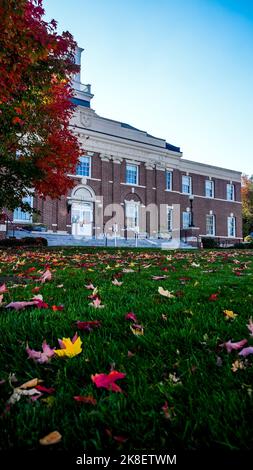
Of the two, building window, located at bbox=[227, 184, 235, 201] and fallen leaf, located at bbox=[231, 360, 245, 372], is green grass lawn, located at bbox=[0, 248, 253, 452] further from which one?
building window, located at bbox=[227, 184, 235, 201]

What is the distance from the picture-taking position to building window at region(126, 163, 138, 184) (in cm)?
3059

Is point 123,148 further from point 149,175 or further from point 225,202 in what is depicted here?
point 225,202

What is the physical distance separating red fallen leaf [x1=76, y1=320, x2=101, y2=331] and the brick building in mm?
22531

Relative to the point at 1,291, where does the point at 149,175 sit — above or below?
above

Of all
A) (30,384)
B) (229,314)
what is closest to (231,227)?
(229,314)

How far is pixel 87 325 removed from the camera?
2451 mm

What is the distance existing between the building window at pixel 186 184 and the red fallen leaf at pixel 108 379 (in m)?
34.5

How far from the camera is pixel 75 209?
27.3m

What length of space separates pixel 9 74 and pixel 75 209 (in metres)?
20.6

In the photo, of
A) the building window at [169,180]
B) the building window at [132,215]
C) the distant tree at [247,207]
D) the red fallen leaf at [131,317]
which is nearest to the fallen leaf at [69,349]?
the red fallen leaf at [131,317]

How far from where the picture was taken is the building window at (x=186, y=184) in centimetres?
3525

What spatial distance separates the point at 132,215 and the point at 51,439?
2899 cm
